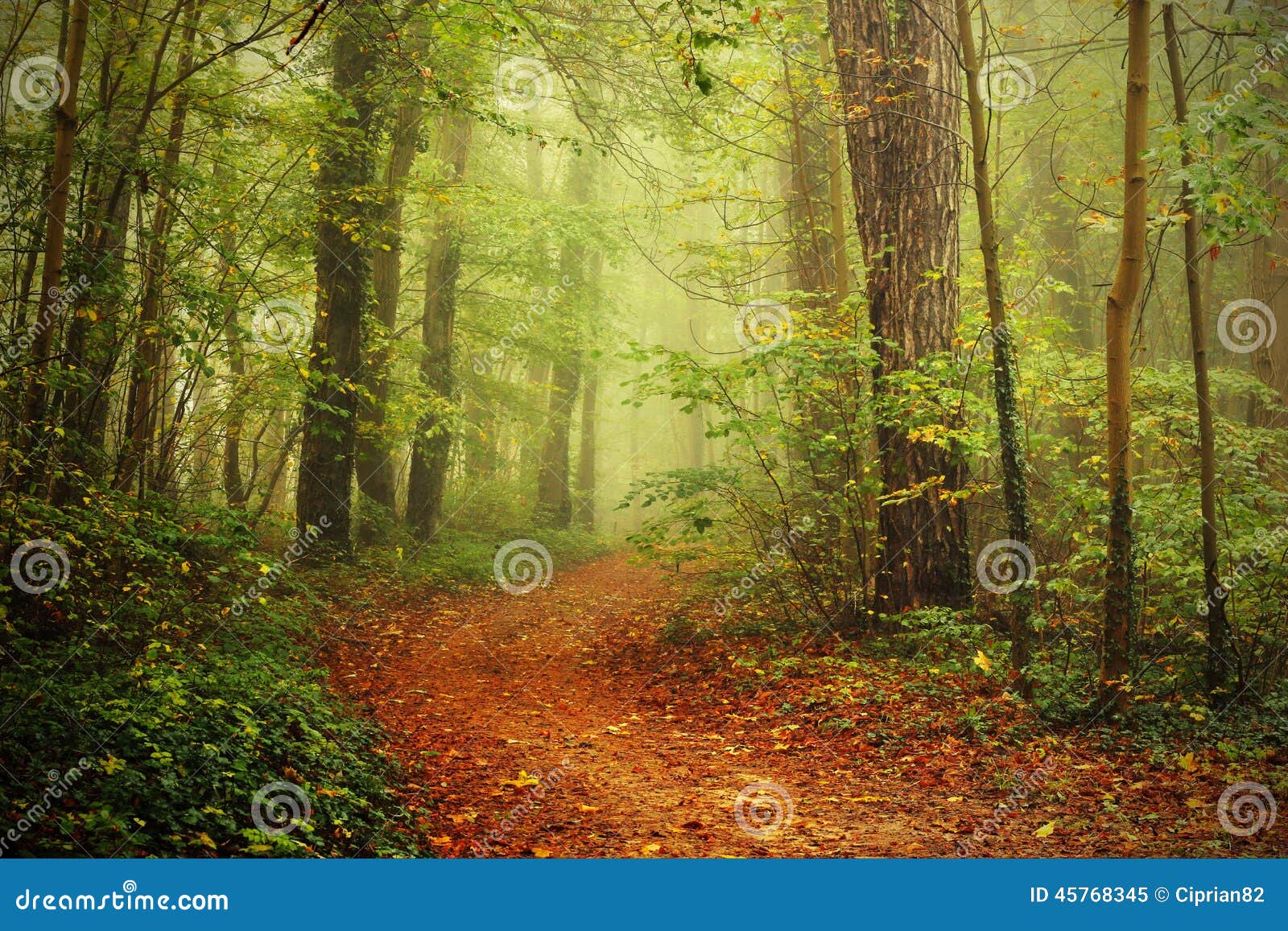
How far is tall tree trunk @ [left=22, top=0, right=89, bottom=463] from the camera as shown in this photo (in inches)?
222

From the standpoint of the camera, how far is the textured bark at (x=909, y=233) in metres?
8.40

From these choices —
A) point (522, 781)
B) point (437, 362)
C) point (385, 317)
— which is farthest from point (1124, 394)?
point (437, 362)

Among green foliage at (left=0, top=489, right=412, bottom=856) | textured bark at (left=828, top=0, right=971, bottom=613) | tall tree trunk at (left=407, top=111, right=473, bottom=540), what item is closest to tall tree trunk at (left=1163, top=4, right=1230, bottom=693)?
textured bark at (left=828, top=0, right=971, bottom=613)

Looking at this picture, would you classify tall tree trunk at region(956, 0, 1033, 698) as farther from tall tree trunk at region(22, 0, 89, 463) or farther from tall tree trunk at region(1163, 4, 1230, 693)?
tall tree trunk at region(22, 0, 89, 463)

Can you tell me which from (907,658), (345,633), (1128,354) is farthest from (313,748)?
(1128,354)

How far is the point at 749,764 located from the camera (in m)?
6.06

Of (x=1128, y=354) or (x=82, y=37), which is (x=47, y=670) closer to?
(x=82, y=37)

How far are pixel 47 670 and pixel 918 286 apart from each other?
8.02 metres

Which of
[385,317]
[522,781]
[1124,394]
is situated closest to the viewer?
[522,781]

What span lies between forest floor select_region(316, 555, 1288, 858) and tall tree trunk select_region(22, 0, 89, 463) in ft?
11.2

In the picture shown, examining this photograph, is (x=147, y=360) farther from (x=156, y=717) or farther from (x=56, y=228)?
(x=156, y=717)

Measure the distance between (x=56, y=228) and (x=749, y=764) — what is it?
20.5 feet

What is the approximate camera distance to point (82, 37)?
586 cm

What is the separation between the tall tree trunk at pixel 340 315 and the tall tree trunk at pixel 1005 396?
7.71m
